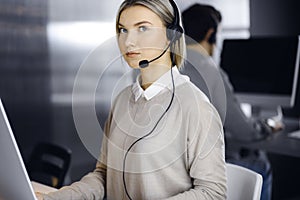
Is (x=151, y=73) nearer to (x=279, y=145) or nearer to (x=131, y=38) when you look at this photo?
(x=131, y=38)

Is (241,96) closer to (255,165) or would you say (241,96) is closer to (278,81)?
(278,81)

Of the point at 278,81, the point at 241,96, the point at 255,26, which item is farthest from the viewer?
the point at 255,26

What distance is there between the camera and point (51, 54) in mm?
2734

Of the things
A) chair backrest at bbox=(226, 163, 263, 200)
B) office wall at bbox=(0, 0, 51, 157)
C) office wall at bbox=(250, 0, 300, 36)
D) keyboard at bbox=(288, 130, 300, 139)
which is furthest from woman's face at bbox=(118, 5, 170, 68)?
office wall at bbox=(250, 0, 300, 36)

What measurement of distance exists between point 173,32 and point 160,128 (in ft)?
0.82

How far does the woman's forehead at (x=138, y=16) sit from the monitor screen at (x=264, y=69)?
60.6 inches

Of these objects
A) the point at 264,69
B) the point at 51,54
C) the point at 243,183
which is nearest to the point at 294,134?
the point at 264,69

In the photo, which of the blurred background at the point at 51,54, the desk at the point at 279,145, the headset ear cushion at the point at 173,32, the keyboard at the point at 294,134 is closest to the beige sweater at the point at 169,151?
the headset ear cushion at the point at 173,32

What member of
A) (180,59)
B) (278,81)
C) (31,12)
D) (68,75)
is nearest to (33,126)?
(68,75)

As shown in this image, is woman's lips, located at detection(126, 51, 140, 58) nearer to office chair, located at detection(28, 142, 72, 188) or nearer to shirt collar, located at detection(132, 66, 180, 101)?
shirt collar, located at detection(132, 66, 180, 101)

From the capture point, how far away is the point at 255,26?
10.9 ft

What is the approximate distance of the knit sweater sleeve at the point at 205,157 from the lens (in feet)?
3.51

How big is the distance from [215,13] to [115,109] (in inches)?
43.7

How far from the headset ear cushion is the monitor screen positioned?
1477mm
